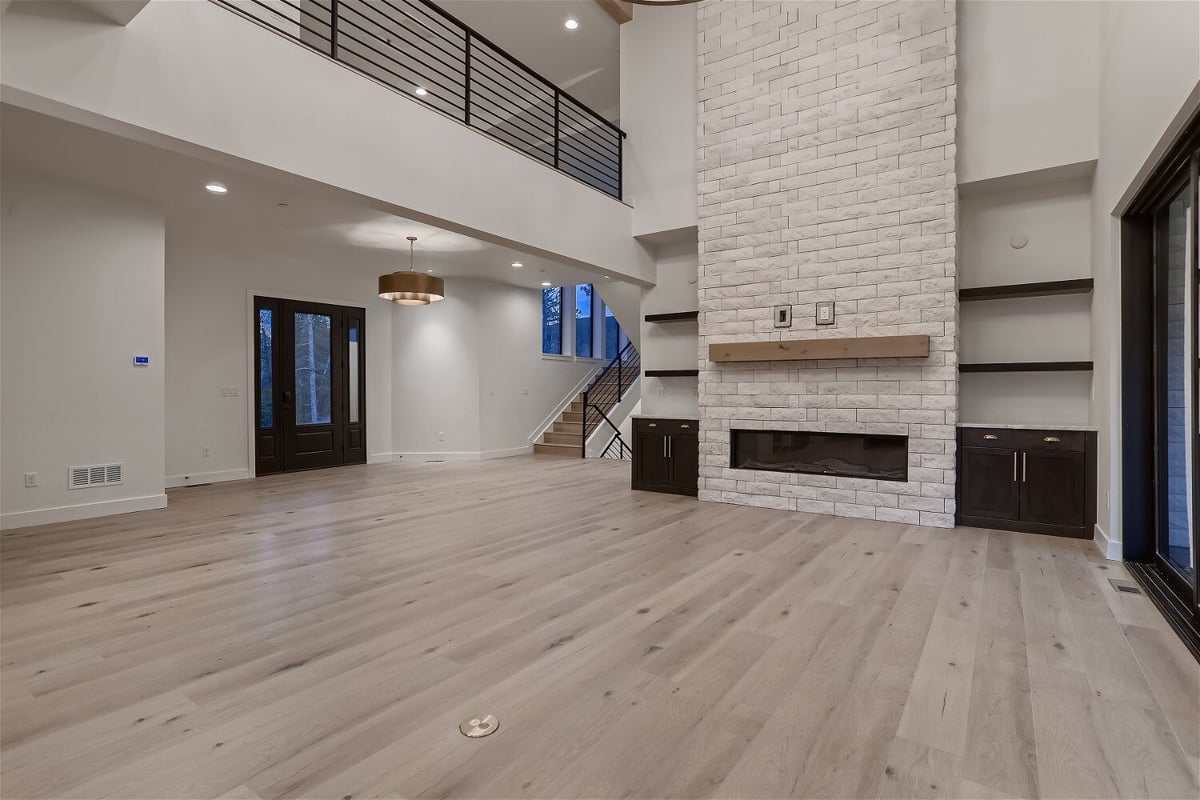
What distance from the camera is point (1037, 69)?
4.74 m

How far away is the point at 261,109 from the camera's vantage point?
365 cm

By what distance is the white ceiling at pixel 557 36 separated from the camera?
23.0ft

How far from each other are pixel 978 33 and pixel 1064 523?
412 cm

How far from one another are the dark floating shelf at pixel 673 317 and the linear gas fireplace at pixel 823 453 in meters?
1.53

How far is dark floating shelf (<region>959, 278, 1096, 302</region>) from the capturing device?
4754mm

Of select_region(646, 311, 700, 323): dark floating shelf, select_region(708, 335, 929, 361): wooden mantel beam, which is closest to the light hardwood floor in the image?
select_region(708, 335, 929, 361): wooden mantel beam

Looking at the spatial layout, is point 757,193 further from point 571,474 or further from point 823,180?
point 571,474

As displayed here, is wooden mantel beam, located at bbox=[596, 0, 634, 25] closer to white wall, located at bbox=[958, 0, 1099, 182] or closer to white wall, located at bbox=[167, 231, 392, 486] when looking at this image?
white wall, located at bbox=[958, 0, 1099, 182]

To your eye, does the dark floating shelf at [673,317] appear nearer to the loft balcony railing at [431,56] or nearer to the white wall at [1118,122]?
the loft balcony railing at [431,56]

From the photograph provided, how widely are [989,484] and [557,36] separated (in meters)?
7.13

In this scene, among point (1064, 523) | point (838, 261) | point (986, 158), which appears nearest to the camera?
point (1064, 523)

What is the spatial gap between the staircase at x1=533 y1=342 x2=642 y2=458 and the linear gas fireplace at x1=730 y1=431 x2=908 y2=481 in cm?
439

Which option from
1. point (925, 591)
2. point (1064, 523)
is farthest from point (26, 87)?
point (1064, 523)

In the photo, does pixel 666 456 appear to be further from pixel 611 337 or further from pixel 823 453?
pixel 611 337
